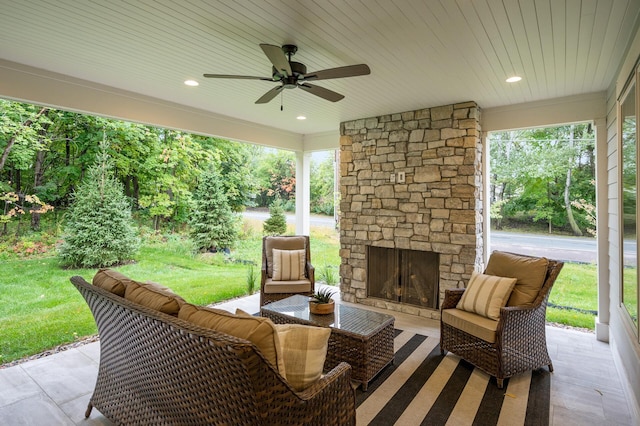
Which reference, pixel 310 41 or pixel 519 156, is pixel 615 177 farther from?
pixel 310 41

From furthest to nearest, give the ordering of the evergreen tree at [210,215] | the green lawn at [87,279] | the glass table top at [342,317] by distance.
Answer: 1. the evergreen tree at [210,215]
2. the green lawn at [87,279]
3. the glass table top at [342,317]

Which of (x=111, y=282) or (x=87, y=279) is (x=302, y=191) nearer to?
(x=87, y=279)

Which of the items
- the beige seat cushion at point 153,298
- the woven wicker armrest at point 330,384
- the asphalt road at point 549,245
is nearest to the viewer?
the woven wicker armrest at point 330,384

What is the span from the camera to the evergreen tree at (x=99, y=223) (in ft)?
17.0

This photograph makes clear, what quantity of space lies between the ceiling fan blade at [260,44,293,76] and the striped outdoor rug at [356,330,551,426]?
99.0 inches

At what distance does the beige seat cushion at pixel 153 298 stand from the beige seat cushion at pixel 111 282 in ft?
0.18

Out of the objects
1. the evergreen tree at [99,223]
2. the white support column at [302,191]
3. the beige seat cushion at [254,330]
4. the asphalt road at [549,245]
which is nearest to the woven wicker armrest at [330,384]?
the beige seat cushion at [254,330]

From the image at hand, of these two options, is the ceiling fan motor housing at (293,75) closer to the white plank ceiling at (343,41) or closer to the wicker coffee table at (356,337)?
the white plank ceiling at (343,41)

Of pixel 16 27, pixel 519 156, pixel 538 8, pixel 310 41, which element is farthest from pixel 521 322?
pixel 16 27

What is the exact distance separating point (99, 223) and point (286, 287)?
11.3 feet

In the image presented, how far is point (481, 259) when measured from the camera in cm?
434

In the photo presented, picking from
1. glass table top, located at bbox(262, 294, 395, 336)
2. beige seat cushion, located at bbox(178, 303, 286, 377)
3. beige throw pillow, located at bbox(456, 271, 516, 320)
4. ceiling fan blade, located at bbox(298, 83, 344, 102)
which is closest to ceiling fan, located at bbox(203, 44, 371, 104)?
ceiling fan blade, located at bbox(298, 83, 344, 102)

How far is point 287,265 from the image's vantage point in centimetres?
455

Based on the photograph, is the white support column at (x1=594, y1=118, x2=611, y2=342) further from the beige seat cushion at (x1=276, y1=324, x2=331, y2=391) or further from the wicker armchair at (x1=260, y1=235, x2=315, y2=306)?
the beige seat cushion at (x1=276, y1=324, x2=331, y2=391)
